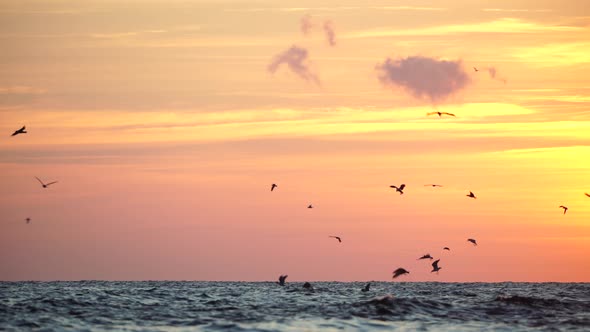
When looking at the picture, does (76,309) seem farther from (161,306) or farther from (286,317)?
(286,317)

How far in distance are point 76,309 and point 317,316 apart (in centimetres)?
1406

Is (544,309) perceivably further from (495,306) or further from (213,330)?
(213,330)

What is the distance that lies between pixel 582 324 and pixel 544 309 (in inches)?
418

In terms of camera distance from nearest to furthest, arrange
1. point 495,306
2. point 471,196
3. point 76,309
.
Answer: point 76,309 → point 495,306 → point 471,196

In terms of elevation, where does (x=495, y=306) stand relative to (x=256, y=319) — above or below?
above

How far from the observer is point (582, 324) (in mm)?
50188

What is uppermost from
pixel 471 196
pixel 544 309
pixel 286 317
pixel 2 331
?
pixel 471 196

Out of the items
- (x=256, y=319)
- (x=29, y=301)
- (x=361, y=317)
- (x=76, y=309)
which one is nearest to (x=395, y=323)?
(x=361, y=317)

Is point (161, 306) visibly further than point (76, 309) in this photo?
Yes

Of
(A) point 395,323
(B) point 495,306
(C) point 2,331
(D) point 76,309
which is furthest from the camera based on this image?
(B) point 495,306

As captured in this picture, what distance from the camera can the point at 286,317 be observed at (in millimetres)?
50719

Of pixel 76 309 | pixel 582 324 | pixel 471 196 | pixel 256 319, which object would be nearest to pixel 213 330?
pixel 256 319

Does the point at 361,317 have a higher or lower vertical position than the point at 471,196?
lower

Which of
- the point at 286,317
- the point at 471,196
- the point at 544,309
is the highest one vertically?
the point at 471,196
